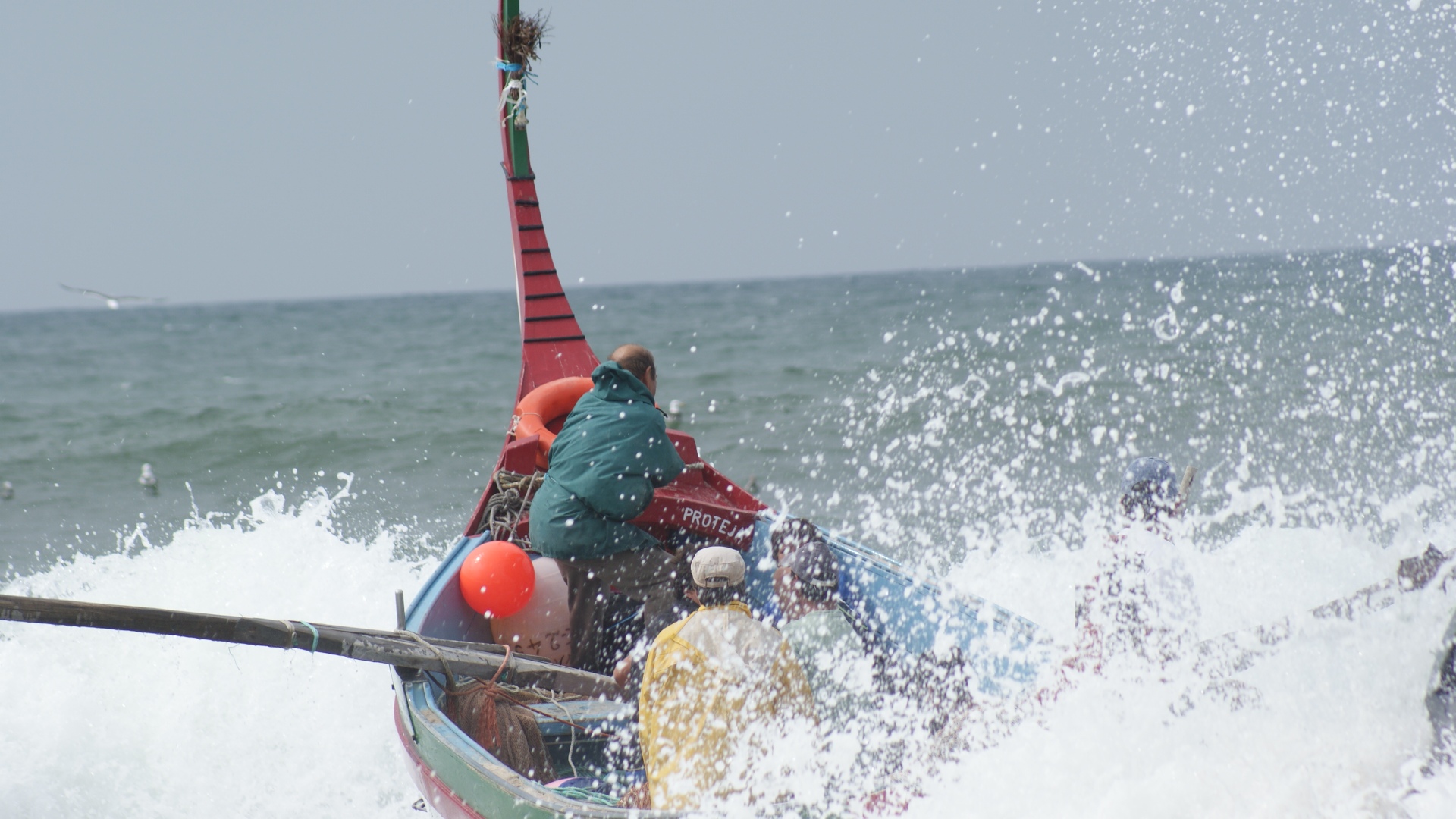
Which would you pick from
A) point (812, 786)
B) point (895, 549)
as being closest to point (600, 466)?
point (812, 786)

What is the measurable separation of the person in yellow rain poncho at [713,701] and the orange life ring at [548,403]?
9.15ft

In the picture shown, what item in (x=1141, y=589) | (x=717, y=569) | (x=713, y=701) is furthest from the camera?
(x=1141, y=589)

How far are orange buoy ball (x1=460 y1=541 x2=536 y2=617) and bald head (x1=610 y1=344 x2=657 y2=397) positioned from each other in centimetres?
96

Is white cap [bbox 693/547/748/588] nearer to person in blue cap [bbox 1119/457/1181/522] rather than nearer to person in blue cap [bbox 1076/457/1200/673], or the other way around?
person in blue cap [bbox 1076/457/1200/673]

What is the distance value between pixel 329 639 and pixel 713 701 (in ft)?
4.92

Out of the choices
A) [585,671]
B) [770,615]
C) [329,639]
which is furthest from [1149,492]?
[329,639]

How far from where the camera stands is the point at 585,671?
4.43 metres

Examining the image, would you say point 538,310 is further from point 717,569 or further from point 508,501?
point 717,569

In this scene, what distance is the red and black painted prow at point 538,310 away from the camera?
6.96m

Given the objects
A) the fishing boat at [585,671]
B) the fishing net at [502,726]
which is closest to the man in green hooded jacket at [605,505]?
the fishing boat at [585,671]

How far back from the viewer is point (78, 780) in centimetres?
533

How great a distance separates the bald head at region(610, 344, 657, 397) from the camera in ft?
16.3

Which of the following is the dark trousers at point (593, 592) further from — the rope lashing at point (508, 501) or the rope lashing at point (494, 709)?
the rope lashing at point (508, 501)

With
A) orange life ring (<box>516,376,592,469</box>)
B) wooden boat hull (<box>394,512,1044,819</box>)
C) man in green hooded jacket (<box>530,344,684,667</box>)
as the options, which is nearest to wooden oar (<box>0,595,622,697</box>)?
wooden boat hull (<box>394,512,1044,819</box>)
